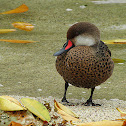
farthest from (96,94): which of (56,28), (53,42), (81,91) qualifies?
(56,28)

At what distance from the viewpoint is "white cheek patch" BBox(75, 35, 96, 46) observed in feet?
9.10

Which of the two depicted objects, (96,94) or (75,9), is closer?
(96,94)

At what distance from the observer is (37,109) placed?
2.33 m

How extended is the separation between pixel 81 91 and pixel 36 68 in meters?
0.82

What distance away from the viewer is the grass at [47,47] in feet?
11.2

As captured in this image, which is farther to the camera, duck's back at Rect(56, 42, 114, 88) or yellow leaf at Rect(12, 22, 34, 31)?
yellow leaf at Rect(12, 22, 34, 31)

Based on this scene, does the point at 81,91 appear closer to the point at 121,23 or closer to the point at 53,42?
the point at 53,42

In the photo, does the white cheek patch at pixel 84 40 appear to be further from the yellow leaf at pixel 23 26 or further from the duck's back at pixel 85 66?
the yellow leaf at pixel 23 26

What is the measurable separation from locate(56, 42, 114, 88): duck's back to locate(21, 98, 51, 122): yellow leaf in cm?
48

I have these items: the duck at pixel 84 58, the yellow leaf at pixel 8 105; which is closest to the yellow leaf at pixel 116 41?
the duck at pixel 84 58

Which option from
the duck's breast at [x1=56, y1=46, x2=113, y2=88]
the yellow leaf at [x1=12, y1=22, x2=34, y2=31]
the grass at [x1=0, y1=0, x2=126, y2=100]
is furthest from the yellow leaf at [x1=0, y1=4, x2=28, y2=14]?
the duck's breast at [x1=56, y1=46, x2=113, y2=88]

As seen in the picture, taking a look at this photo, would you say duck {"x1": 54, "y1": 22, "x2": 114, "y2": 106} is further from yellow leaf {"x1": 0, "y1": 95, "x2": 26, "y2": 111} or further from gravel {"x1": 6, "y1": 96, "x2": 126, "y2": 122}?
yellow leaf {"x1": 0, "y1": 95, "x2": 26, "y2": 111}

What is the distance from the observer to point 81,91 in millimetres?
3436

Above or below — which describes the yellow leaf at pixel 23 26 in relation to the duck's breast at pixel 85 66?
below
